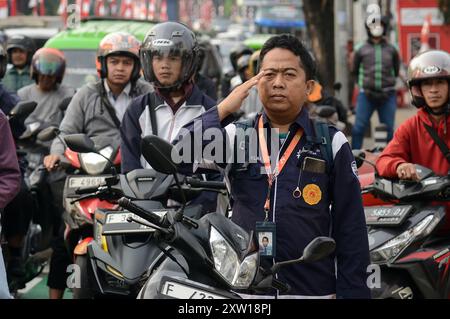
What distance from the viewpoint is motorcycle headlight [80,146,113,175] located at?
7.75m

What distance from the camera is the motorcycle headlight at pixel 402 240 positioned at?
6.80m

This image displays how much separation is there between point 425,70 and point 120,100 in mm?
2389

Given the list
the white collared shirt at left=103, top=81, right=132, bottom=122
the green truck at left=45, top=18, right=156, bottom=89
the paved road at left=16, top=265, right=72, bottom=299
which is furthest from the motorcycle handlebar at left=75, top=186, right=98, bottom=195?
the green truck at left=45, top=18, right=156, bottom=89

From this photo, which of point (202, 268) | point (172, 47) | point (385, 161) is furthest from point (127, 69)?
point (202, 268)

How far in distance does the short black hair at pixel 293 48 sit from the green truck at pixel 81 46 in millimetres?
9111

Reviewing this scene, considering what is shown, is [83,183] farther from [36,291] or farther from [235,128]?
[235,128]

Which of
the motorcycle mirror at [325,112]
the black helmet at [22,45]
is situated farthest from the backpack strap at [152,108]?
the black helmet at [22,45]

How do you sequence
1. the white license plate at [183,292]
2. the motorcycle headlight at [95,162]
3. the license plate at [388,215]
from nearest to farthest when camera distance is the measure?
the white license plate at [183,292] → the license plate at [388,215] → the motorcycle headlight at [95,162]

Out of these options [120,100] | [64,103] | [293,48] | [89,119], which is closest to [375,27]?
[64,103]

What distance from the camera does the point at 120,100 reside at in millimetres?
8711

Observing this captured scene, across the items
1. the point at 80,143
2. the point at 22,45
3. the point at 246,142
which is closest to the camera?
the point at 246,142

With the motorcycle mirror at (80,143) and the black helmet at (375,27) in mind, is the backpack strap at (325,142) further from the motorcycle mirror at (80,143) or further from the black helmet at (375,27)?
the black helmet at (375,27)

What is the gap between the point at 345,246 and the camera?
501 cm
